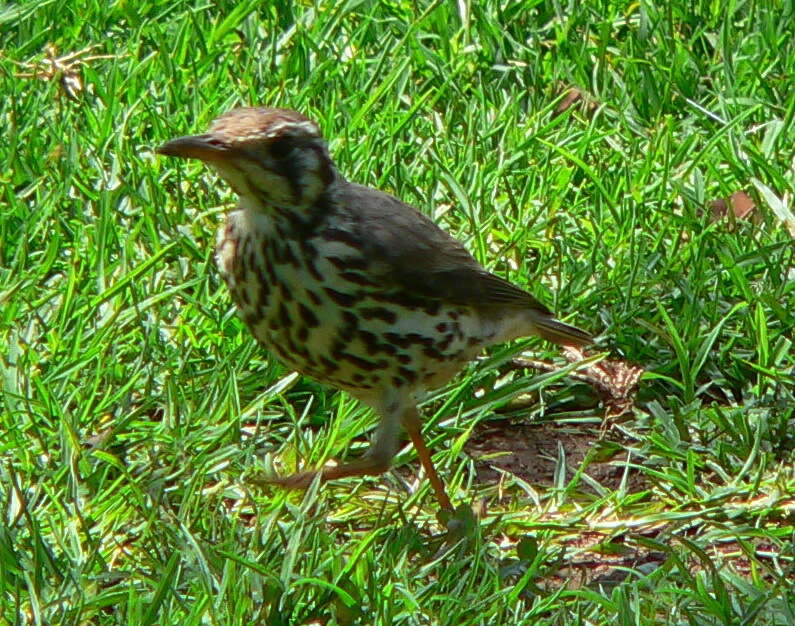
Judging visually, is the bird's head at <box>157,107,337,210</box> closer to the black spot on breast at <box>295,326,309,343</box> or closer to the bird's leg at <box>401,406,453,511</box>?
the black spot on breast at <box>295,326,309,343</box>

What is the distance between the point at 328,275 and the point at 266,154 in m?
0.37

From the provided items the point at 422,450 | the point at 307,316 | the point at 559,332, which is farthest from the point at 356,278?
the point at 559,332

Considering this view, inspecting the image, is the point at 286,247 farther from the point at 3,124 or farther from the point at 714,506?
the point at 3,124

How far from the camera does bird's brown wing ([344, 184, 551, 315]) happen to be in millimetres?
4984

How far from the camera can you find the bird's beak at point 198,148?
14.9ft

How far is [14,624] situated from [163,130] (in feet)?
8.68

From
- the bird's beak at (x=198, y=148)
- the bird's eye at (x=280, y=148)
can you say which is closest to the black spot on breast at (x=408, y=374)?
the bird's eye at (x=280, y=148)

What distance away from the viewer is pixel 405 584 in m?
4.70

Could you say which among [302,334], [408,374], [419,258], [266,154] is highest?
[266,154]

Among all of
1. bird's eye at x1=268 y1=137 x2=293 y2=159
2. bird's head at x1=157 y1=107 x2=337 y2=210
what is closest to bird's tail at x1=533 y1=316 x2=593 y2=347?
bird's head at x1=157 y1=107 x2=337 y2=210

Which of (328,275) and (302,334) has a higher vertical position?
(328,275)

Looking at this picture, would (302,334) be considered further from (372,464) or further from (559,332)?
(559,332)

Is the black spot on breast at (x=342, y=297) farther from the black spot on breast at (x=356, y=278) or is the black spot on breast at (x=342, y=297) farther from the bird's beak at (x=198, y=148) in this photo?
the bird's beak at (x=198, y=148)

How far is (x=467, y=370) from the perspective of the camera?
5832mm
